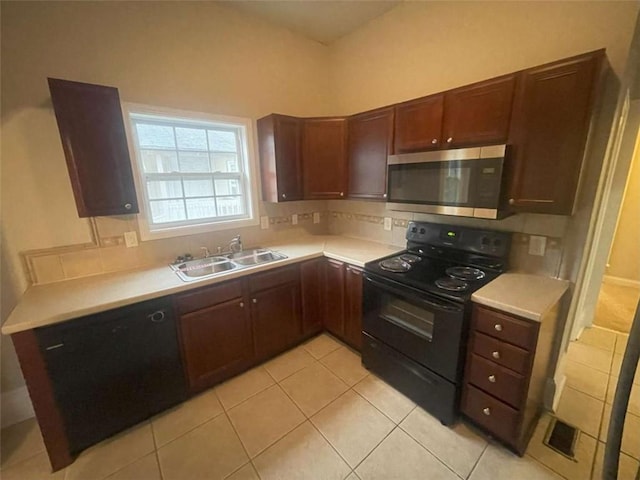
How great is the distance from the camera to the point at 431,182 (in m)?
1.92

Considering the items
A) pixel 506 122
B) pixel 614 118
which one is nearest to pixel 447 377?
pixel 506 122

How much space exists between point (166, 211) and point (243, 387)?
1559 millimetres

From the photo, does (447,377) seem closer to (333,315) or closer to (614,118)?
(333,315)

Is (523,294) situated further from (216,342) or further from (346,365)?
(216,342)

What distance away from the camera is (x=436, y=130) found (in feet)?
6.21

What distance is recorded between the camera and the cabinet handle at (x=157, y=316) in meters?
1.70

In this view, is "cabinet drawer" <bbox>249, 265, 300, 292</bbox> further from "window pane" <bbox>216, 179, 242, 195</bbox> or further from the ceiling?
the ceiling

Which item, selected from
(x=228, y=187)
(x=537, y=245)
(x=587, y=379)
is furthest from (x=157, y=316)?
(x=587, y=379)

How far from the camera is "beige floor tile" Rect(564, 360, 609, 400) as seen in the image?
2002 mm

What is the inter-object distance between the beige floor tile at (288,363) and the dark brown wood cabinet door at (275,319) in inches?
3.0

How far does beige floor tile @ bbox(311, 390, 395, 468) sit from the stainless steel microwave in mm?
1453

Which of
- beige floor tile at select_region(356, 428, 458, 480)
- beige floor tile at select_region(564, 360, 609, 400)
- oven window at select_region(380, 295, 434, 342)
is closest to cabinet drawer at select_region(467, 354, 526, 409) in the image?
oven window at select_region(380, 295, 434, 342)

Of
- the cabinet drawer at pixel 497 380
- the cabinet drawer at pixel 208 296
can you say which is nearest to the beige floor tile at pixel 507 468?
the cabinet drawer at pixel 497 380

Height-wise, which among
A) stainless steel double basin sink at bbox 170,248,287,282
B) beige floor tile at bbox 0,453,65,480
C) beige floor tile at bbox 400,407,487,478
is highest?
stainless steel double basin sink at bbox 170,248,287,282
